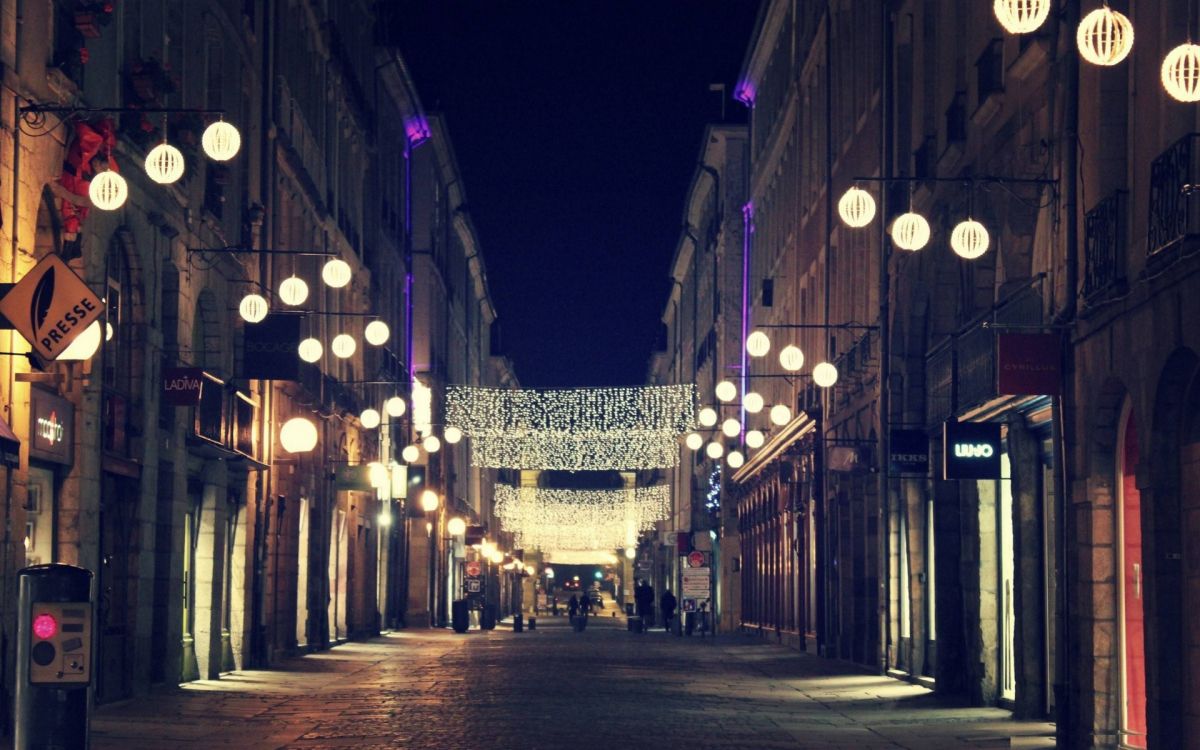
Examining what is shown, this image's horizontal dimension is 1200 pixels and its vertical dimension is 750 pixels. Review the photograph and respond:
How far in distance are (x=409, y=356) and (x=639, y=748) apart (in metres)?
50.7

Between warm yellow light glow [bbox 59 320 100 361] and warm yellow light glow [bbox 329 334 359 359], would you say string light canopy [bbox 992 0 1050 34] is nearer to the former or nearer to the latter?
warm yellow light glow [bbox 59 320 100 361]

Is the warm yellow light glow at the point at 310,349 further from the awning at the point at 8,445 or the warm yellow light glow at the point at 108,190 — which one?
the awning at the point at 8,445

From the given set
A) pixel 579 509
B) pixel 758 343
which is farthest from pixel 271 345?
pixel 579 509

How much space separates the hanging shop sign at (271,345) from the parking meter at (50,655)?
1746cm

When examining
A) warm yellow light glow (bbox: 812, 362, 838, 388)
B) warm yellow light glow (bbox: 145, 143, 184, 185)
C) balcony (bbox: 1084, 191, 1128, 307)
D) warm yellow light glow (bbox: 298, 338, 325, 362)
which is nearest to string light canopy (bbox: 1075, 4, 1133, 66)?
balcony (bbox: 1084, 191, 1128, 307)

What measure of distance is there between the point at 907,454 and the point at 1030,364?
28.4ft

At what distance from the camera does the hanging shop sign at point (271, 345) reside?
3178cm

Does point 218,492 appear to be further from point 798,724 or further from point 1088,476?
point 1088,476

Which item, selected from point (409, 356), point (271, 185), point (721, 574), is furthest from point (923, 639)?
point (721, 574)

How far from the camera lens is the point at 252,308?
30000mm

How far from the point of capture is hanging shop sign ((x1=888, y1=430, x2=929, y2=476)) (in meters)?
29.1

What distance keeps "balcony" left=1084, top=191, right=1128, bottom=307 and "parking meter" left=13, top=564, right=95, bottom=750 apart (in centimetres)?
969

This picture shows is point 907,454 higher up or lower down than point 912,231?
lower down

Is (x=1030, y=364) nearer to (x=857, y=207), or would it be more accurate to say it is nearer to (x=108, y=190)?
(x=857, y=207)
